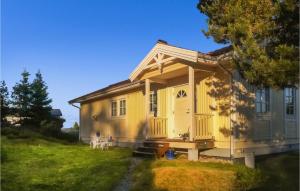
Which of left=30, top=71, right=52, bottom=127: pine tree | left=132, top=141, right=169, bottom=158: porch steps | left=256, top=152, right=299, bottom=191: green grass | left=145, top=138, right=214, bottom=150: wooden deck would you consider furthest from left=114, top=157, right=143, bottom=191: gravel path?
left=30, top=71, right=52, bottom=127: pine tree

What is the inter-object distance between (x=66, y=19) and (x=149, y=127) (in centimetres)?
799

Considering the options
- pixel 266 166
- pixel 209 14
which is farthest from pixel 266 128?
pixel 209 14

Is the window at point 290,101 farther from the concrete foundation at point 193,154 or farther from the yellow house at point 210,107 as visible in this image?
the concrete foundation at point 193,154

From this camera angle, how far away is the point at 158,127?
43.4 feet

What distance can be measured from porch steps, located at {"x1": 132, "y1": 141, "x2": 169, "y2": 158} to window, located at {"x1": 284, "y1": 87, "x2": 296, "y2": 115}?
5.15m

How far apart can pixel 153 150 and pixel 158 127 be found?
1663 mm

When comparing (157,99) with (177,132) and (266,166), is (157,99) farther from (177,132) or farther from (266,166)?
(266,166)

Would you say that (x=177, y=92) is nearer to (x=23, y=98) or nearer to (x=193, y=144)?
(x=193, y=144)

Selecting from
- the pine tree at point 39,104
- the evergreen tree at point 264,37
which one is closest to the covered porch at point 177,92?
the evergreen tree at point 264,37

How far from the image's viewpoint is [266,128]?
1195 centimetres

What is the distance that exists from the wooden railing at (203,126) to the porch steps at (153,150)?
4.21 feet

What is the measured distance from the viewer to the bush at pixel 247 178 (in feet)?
27.7

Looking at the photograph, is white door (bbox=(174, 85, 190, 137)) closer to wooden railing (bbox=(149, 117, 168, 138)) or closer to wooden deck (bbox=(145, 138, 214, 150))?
wooden railing (bbox=(149, 117, 168, 138))

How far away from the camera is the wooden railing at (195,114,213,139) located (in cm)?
1095
